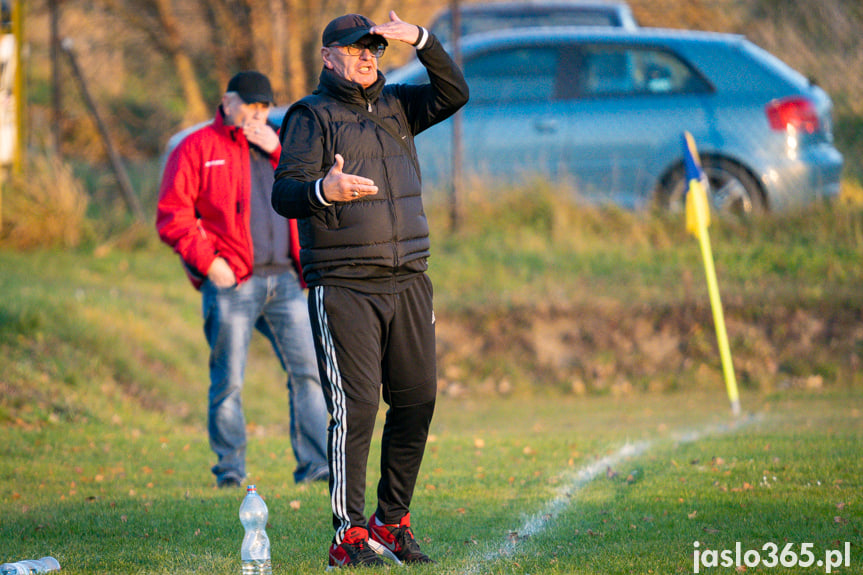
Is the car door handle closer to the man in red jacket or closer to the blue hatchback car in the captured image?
the blue hatchback car

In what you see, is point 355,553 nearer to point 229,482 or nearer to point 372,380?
point 372,380

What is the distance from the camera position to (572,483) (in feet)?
19.8

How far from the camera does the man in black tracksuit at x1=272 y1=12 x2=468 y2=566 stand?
4.19 metres

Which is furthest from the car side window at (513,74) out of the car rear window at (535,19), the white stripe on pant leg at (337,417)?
the white stripe on pant leg at (337,417)

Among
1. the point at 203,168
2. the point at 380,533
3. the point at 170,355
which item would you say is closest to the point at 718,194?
the point at 170,355

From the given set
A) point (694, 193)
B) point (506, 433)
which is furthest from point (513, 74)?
point (506, 433)

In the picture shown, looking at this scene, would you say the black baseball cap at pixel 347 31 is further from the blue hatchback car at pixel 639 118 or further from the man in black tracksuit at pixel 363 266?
the blue hatchback car at pixel 639 118

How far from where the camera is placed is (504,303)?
36.3 feet

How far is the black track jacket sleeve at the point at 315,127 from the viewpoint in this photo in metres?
4.06

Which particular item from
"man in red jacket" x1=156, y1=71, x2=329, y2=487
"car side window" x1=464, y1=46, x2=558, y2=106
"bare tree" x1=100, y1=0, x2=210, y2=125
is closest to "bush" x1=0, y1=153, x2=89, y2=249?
"bare tree" x1=100, y1=0, x2=210, y2=125

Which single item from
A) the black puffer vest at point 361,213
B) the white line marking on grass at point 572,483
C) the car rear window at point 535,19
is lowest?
the white line marking on grass at point 572,483

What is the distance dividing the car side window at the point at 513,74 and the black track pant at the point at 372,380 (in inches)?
318

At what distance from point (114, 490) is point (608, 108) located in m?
7.62

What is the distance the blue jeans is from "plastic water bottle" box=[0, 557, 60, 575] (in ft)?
6.07
